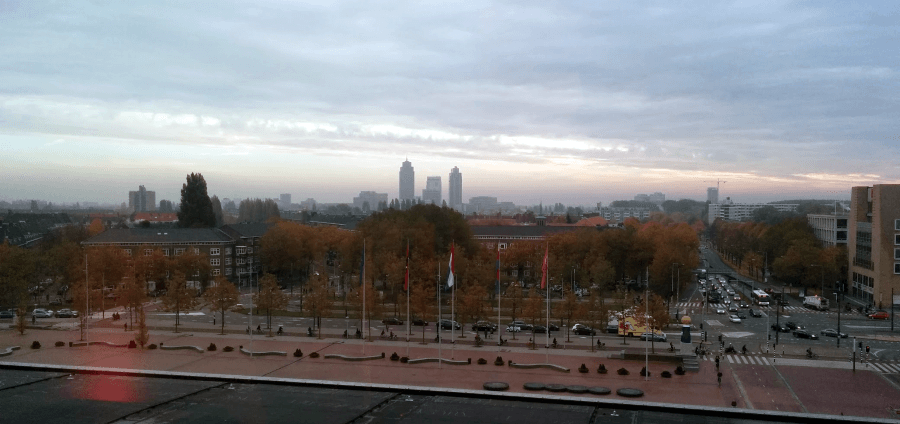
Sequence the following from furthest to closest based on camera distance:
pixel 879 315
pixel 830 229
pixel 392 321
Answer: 1. pixel 830 229
2. pixel 879 315
3. pixel 392 321

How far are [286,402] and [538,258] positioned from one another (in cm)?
5080

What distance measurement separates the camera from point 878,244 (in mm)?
63438

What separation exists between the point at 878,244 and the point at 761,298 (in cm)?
1284

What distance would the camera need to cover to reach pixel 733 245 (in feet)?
343

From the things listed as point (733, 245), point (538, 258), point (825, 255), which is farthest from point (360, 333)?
point (733, 245)

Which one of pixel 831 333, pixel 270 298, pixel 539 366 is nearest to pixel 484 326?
pixel 539 366

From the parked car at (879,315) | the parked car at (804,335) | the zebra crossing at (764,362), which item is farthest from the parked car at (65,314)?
the parked car at (879,315)

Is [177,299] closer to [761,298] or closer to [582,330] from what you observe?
[582,330]

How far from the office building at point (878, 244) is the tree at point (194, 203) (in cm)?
8549

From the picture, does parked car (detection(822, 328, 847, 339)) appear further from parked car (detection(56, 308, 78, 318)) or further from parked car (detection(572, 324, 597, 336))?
parked car (detection(56, 308, 78, 318))

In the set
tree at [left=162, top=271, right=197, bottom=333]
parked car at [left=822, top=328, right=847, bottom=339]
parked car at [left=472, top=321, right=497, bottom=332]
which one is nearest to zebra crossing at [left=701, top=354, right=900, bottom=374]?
parked car at [left=822, top=328, right=847, bottom=339]

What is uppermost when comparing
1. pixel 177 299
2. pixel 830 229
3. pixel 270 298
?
pixel 830 229

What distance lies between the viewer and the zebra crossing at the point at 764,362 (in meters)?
35.4

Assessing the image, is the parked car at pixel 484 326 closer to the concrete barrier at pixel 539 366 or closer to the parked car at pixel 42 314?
the concrete barrier at pixel 539 366
